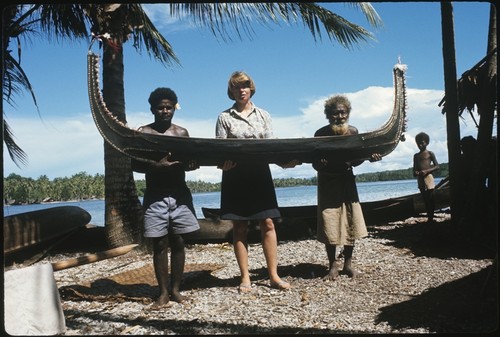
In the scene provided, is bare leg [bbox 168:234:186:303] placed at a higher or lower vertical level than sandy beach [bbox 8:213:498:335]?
higher

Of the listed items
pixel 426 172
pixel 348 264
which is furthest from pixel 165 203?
pixel 426 172

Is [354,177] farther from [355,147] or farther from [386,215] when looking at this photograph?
[386,215]

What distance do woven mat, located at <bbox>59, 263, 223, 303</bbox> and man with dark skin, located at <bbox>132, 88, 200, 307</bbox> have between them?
1.33 ft

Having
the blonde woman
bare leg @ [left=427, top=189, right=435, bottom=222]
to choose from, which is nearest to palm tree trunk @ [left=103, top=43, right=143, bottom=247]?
the blonde woman

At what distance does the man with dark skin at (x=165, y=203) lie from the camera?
3428 mm

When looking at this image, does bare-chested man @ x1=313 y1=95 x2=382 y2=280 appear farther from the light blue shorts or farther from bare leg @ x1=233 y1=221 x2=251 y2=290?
the light blue shorts

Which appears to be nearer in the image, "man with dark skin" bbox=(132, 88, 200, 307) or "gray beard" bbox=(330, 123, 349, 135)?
"man with dark skin" bbox=(132, 88, 200, 307)

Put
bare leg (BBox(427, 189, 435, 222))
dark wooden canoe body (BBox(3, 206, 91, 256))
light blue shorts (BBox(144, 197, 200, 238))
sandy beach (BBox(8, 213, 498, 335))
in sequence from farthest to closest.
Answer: bare leg (BBox(427, 189, 435, 222)), dark wooden canoe body (BBox(3, 206, 91, 256)), light blue shorts (BBox(144, 197, 200, 238)), sandy beach (BBox(8, 213, 498, 335))

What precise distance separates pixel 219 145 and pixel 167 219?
77cm

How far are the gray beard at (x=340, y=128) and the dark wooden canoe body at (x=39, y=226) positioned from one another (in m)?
4.97

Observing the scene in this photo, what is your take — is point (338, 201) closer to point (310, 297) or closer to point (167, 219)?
point (310, 297)

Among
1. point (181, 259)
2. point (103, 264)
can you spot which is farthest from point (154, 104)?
point (103, 264)

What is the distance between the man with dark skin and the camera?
3.43 m

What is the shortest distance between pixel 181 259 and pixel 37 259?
402 cm
